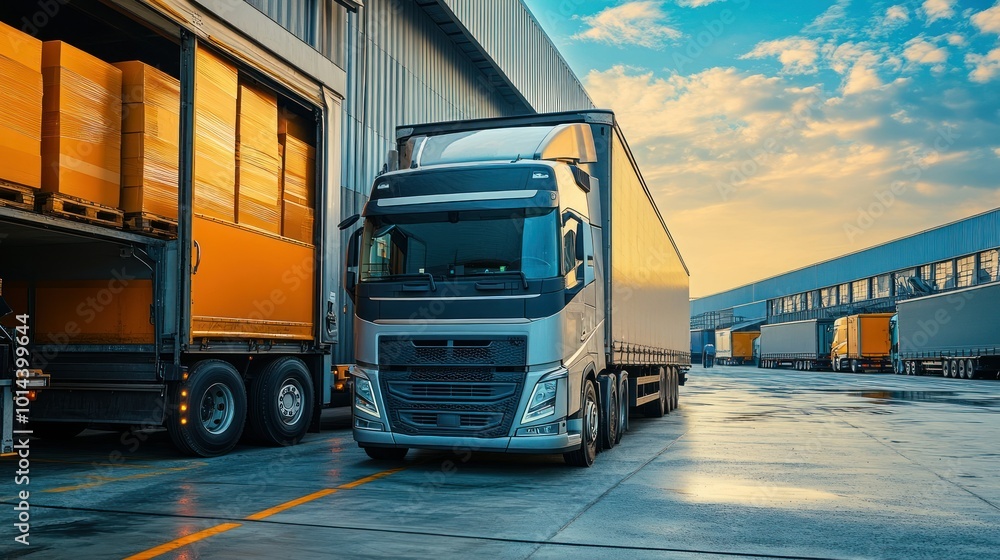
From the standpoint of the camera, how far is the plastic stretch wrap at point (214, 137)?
9102 mm

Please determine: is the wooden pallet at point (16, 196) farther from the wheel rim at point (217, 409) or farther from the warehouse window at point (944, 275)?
the warehouse window at point (944, 275)

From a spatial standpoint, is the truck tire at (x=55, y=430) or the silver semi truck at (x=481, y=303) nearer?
the silver semi truck at (x=481, y=303)

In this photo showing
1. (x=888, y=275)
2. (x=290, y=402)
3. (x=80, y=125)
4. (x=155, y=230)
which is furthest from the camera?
(x=888, y=275)

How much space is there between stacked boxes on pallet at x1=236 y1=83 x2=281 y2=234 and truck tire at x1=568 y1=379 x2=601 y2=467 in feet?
10.4

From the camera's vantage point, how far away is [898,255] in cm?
6278

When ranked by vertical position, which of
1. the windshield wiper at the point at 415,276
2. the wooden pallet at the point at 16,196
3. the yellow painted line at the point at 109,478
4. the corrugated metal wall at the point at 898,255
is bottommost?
the yellow painted line at the point at 109,478

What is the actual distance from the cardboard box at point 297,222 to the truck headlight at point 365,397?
297 centimetres

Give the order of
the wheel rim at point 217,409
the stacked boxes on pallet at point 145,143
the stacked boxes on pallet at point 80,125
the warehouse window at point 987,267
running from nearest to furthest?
the stacked boxes on pallet at point 80,125, the stacked boxes on pallet at point 145,143, the wheel rim at point 217,409, the warehouse window at point 987,267

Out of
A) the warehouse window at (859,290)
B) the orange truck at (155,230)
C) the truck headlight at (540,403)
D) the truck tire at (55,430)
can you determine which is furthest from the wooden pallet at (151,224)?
the warehouse window at (859,290)

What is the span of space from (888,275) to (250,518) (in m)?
66.0

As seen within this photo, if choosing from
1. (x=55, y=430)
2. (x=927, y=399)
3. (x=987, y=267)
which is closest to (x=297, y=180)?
(x=55, y=430)

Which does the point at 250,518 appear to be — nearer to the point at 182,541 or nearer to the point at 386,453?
the point at 182,541

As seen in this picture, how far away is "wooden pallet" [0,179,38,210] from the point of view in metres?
7.06

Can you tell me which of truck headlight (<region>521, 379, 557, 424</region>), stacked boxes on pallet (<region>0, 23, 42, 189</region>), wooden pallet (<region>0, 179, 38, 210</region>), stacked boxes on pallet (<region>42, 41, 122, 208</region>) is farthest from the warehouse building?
wooden pallet (<region>0, 179, 38, 210</region>)
